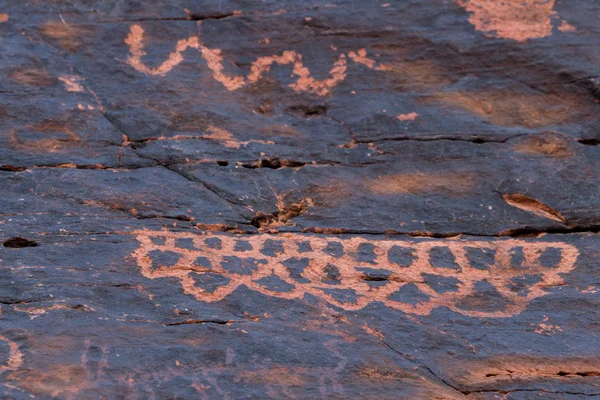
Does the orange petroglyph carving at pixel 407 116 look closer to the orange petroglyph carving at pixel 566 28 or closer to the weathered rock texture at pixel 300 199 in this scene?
the weathered rock texture at pixel 300 199

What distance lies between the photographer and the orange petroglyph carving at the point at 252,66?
3.01 m

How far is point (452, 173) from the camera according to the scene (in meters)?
2.84

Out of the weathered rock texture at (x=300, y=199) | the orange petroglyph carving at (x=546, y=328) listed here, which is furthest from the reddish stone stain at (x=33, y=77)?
the orange petroglyph carving at (x=546, y=328)

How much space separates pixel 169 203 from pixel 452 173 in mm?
1026

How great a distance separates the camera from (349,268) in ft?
8.69

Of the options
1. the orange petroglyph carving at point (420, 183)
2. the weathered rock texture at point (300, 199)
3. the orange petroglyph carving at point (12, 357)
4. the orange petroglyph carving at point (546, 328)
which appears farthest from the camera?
the orange petroglyph carving at point (420, 183)

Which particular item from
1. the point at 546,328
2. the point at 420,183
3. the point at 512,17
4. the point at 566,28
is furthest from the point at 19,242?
the point at 566,28

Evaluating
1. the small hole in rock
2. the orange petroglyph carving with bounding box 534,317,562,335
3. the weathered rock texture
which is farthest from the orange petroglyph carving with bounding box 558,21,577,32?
the small hole in rock

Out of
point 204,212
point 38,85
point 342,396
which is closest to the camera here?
point 342,396

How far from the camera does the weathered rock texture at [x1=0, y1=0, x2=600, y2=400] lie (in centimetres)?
242

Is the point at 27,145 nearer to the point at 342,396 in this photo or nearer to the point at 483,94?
the point at 342,396

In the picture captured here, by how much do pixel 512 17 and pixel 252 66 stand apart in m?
1.04

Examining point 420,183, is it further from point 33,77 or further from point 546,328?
point 33,77

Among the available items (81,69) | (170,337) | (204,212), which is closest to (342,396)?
(170,337)
